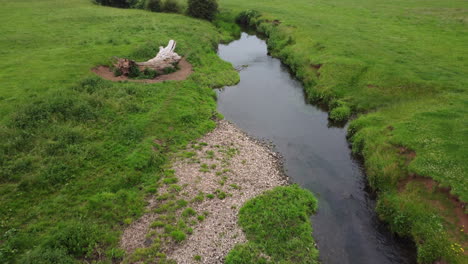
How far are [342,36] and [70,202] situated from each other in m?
50.7

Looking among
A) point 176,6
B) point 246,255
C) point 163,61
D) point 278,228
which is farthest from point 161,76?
point 176,6

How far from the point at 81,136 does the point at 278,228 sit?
1766 centimetres

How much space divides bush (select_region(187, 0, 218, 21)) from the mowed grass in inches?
1079

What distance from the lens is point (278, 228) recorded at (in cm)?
1817

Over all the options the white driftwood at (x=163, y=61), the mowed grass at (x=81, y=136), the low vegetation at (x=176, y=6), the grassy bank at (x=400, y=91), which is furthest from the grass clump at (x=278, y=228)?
the low vegetation at (x=176, y=6)

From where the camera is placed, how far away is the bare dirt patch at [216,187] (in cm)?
1670

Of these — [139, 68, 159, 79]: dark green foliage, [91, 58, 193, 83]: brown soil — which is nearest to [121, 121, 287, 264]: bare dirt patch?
[91, 58, 193, 83]: brown soil

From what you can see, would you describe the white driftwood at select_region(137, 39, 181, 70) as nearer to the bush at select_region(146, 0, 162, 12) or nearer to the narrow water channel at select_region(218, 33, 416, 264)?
the narrow water channel at select_region(218, 33, 416, 264)

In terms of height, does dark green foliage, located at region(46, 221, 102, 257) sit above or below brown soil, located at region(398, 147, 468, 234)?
below

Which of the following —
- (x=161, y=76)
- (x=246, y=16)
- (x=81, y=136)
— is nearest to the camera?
(x=81, y=136)

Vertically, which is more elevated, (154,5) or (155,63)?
(154,5)

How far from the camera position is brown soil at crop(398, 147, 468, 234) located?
56.7 feet

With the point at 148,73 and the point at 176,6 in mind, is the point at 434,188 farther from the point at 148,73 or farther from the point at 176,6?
the point at 176,6

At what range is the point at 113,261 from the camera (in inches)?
614
